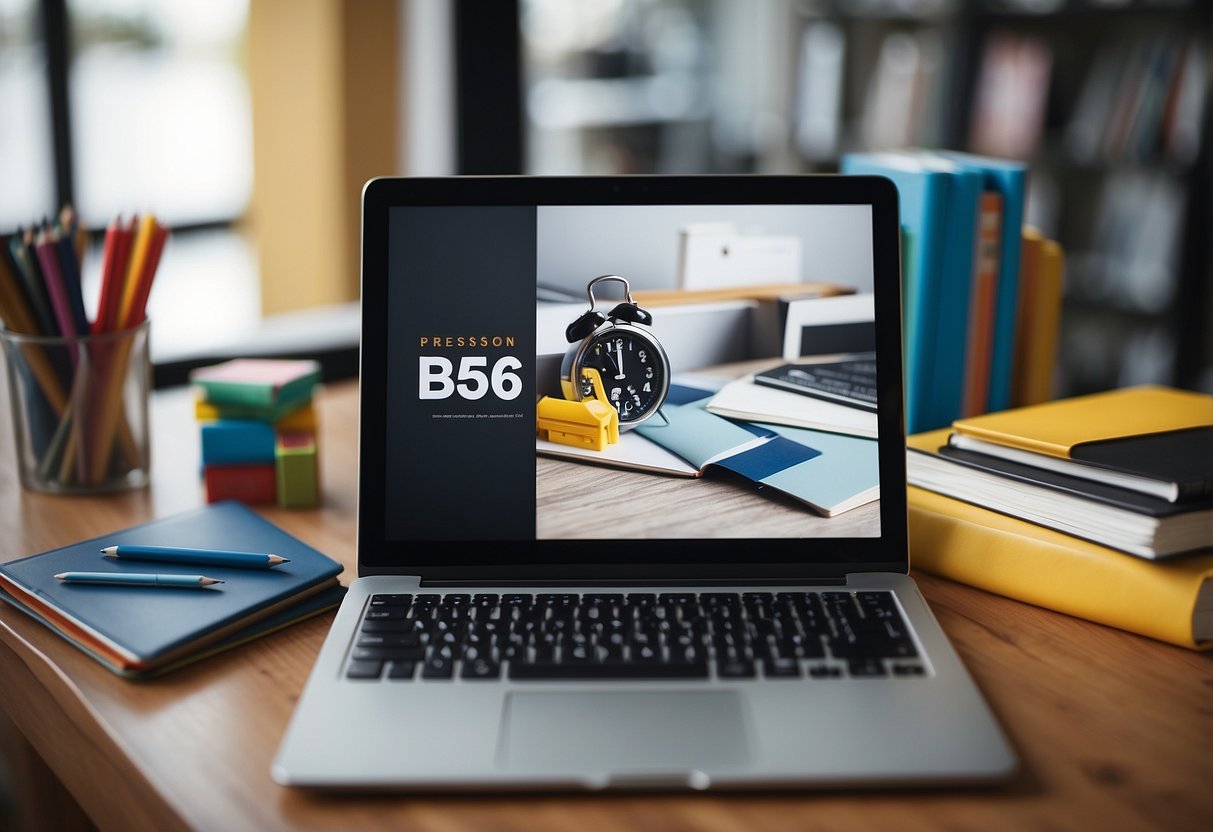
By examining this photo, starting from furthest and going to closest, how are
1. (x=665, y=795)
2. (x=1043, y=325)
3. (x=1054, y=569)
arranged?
(x=1043, y=325)
(x=1054, y=569)
(x=665, y=795)

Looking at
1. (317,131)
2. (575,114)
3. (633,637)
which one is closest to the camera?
(633,637)

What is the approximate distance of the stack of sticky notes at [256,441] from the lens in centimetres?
106

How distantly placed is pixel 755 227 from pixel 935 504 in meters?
0.28

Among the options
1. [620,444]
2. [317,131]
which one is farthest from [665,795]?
[317,131]

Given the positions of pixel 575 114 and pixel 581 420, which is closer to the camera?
pixel 581 420

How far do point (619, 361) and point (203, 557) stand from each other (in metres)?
0.37

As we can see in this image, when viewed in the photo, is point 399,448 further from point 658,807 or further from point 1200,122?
point 1200,122

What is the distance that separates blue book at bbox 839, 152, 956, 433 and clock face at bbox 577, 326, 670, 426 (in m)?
0.29

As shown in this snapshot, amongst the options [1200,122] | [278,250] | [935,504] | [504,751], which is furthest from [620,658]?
[1200,122]

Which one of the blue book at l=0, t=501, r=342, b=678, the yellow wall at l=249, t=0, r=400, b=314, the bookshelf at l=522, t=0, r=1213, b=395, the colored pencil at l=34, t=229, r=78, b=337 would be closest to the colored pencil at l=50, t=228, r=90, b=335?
the colored pencil at l=34, t=229, r=78, b=337

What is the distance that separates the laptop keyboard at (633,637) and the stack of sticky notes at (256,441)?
0.31 meters

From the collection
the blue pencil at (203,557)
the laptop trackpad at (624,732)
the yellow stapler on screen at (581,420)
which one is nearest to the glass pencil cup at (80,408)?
the blue pencil at (203,557)

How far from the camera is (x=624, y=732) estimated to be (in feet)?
2.14

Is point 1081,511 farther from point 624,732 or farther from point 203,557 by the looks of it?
point 203,557
